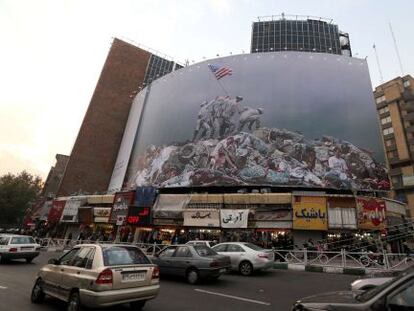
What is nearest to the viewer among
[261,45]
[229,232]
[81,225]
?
[229,232]

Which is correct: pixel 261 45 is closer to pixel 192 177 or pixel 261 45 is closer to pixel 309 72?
pixel 309 72

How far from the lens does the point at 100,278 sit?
6.09 m

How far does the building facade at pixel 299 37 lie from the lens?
50.5 m

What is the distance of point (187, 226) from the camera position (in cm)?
2844

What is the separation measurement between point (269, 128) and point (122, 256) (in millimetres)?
31295

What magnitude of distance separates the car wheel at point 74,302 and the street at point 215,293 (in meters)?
0.95

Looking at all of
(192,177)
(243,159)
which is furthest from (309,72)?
(192,177)

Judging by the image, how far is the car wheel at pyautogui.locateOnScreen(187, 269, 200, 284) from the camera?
11.0 meters

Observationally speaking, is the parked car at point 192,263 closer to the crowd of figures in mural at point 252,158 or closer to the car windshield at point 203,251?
the car windshield at point 203,251

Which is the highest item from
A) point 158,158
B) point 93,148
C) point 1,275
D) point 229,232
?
point 93,148

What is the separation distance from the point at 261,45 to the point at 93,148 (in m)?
31.4

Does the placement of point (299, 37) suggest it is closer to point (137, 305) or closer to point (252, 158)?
point (252, 158)

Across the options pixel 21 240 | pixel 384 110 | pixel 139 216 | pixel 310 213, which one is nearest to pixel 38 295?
pixel 21 240

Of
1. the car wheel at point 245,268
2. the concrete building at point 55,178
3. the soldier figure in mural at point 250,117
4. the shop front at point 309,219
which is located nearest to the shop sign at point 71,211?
the concrete building at point 55,178
